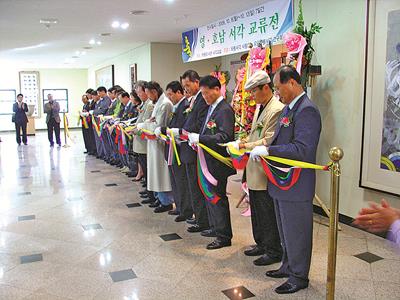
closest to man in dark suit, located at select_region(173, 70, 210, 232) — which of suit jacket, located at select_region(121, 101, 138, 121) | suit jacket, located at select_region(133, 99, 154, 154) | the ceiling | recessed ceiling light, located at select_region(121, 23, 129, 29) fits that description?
suit jacket, located at select_region(133, 99, 154, 154)

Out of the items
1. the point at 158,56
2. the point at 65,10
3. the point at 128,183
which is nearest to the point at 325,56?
the point at 128,183

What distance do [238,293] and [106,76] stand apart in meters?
13.1

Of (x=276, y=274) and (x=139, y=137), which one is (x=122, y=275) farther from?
(x=139, y=137)

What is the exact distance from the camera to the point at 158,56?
398 inches

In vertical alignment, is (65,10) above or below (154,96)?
above

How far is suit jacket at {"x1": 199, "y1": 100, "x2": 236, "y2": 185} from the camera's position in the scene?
11.3 ft

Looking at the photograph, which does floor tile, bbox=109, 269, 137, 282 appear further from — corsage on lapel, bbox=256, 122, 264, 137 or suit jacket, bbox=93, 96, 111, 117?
suit jacket, bbox=93, 96, 111, 117

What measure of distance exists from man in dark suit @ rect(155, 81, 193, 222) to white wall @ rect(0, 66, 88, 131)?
15421mm

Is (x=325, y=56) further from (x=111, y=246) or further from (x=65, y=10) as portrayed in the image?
(x=65, y=10)

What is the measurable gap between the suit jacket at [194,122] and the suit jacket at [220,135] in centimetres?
26

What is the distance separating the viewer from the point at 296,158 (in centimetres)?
261

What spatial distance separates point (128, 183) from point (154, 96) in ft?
6.55

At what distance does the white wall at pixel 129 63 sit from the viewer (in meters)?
10.3

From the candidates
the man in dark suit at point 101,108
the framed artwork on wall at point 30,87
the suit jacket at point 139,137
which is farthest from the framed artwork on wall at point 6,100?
the suit jacket at point 139,137
